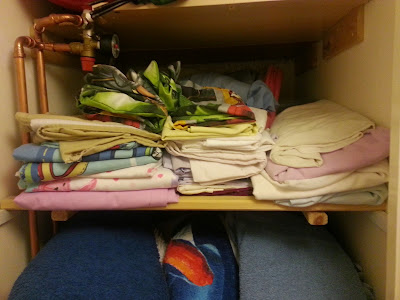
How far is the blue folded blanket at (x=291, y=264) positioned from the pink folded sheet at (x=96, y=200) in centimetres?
24

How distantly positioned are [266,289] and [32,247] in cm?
57

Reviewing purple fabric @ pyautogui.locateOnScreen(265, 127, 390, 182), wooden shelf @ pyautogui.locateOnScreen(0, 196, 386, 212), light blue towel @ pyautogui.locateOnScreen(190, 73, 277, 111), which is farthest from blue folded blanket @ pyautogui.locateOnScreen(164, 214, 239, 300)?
light blue towel @ pyautogui.locateOnScreen(190, 73, 277, 111)

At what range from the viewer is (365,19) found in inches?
29.6

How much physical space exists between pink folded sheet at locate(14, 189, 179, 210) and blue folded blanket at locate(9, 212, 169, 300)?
0.34 ft

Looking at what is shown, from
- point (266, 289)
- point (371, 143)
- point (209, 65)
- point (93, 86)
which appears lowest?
point (266, 289)

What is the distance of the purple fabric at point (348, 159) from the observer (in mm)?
641

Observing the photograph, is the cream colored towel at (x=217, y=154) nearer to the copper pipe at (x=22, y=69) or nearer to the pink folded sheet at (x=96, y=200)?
the pink folded sheet at (x=96, y=200)

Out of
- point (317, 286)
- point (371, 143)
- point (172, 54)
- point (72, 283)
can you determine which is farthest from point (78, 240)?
point (172, 54)

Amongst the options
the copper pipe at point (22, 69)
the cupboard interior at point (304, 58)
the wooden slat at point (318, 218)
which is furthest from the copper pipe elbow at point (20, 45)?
the wooden slat at point (318, 218)

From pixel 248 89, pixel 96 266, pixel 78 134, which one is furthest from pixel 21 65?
pixel 248 89

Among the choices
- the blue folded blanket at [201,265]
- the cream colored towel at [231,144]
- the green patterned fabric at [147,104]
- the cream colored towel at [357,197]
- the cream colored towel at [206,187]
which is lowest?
the blue folded blanket at [201,265]

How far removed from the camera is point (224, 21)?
833 millimetres

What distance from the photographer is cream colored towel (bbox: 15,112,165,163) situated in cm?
64

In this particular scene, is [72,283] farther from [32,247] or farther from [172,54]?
[172,54]
